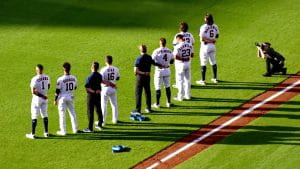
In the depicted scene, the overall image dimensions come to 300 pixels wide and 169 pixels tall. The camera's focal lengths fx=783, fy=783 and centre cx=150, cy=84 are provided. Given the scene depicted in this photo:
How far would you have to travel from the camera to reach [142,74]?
2128cm

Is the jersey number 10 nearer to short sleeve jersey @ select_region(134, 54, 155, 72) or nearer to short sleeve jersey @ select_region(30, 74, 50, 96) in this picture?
short sleeve jersey @ select_region(30, 74, 50, 96)

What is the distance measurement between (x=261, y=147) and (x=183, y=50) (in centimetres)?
389

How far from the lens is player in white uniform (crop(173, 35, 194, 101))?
2194cm

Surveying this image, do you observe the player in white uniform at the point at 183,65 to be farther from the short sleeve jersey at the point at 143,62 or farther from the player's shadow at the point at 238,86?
the short sleeve jersey at the point at 143,62

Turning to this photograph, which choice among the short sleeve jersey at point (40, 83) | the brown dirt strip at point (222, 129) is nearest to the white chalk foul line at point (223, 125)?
the brown dirt strip at point (222, 129)

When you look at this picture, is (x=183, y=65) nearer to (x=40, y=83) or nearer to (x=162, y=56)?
(x=162, y=56)

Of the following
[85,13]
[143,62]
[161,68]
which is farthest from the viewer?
[85,13]

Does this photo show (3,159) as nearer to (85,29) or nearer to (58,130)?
(58,130)

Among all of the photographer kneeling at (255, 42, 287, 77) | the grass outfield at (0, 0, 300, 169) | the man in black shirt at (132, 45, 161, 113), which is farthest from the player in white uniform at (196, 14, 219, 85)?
the man in black shirt at (132, 45, 161, 113)

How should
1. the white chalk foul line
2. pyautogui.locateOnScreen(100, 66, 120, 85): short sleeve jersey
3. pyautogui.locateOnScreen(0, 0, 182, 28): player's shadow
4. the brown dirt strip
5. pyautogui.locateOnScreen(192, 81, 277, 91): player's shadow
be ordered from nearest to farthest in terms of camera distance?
the brown dirt strip
the white chalk foul line
pyautogui.locateOnScreen(100, 66, 120, 85): short sleeve jersey
pyautogui.locateOnScreen(192, 81, 277, 91): player's shadow
pyautogui.locateOnScreen(0, 0, 182, 28): player's shadow

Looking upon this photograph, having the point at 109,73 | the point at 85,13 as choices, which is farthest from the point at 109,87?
the point at 85,13

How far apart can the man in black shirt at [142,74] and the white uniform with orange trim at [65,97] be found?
1945 millimetres

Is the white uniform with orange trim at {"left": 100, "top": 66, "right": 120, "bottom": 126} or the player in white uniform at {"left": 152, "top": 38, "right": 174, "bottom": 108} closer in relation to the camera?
the white uniform with orange trim at {"left": 100, "top": 66, "right": 120, "bottom": 126}

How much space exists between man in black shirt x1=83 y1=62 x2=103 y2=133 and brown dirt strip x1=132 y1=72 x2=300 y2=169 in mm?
2136
